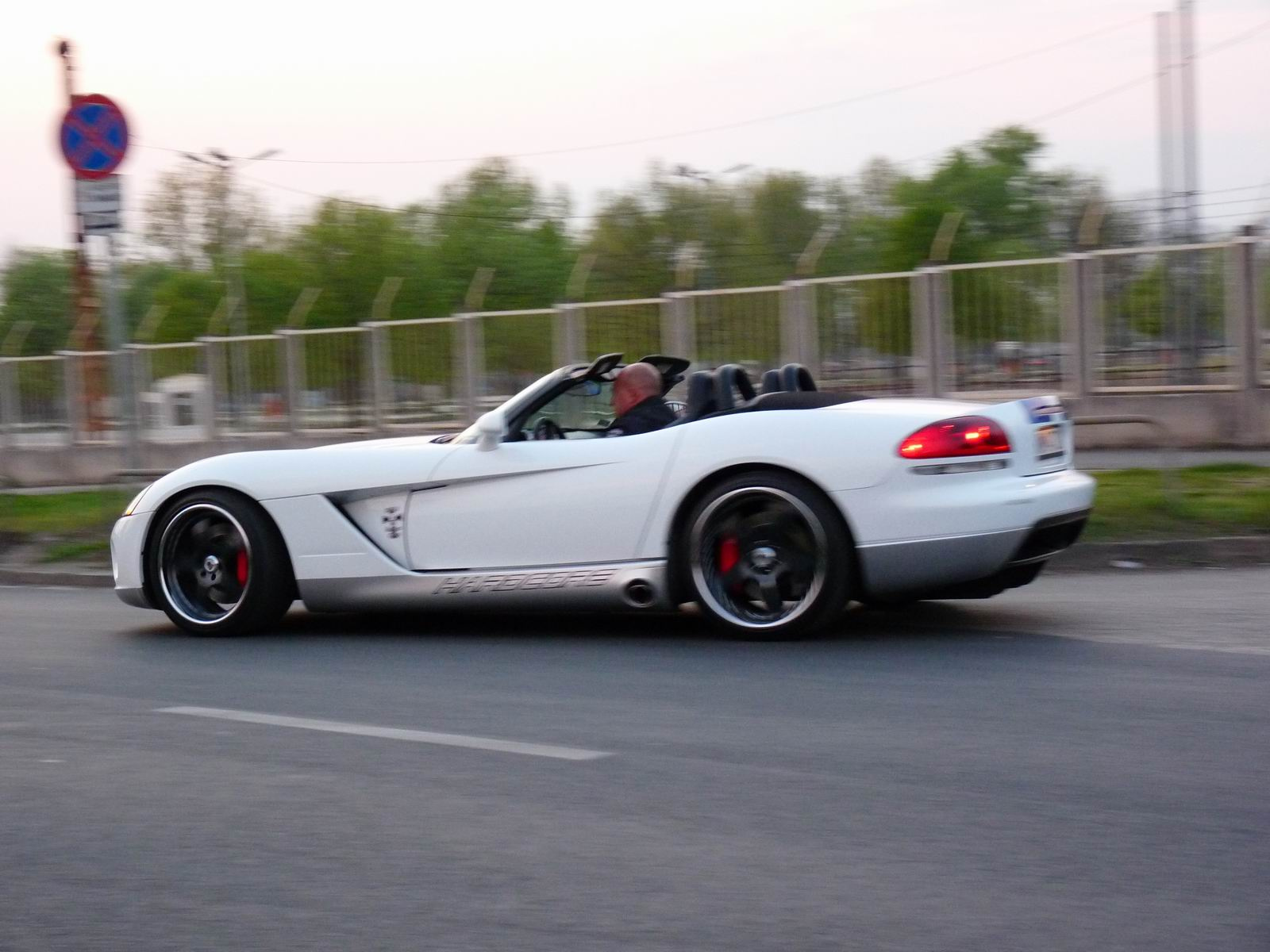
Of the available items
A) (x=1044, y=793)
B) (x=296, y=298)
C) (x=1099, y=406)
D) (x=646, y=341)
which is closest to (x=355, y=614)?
(x=1044, y=793)

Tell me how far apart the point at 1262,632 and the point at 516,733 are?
325cm

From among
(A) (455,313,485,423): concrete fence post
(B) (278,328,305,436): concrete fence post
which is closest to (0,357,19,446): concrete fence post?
(B) (278,328,305,436): concrete fence post

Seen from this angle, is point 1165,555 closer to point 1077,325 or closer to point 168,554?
point 168,554

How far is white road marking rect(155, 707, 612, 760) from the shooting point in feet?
16.0

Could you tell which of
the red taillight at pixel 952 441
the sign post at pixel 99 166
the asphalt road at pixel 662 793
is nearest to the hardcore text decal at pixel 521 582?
the asphalt road at pixel 662 793

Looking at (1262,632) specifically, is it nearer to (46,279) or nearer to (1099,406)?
(1099,406)

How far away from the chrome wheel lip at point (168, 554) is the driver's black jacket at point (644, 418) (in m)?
1.77

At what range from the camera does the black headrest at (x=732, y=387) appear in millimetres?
6938

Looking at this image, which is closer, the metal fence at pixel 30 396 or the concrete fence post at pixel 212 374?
the concrete fence post at pixel 212 374

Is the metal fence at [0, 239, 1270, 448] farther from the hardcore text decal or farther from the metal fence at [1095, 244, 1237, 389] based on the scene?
the hardcore text decal

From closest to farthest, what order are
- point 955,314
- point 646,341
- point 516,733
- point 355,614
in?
1. point 516,733
2. point 355,614
3. point 955,314
4. point 646,341

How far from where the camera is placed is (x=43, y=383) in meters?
31.6

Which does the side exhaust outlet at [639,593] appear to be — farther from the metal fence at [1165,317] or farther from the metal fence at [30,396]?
the metal fence at [30,396]

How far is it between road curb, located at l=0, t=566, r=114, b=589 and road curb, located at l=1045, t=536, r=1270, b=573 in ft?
20.5
